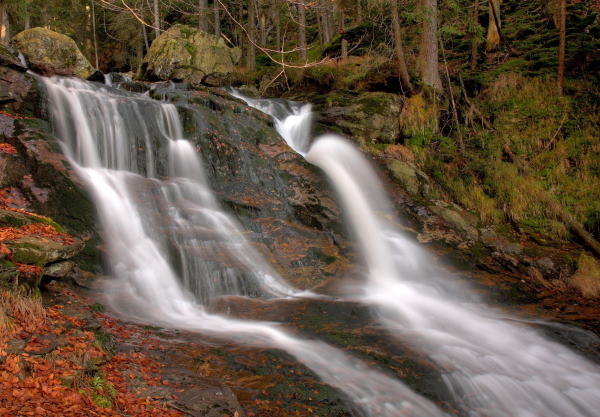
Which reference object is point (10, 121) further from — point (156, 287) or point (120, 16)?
point (120, 16)

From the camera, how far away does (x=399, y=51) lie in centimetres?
1270

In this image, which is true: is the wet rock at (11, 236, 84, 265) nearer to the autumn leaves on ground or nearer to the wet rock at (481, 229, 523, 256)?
the autumn leaves on ground

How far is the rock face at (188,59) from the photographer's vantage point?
58.6ft

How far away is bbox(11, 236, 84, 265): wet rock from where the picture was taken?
15.5 ft

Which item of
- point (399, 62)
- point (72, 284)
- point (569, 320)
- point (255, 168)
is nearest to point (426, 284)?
point (569, 320)

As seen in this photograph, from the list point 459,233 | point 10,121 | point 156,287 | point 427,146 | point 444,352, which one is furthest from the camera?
point 427,146

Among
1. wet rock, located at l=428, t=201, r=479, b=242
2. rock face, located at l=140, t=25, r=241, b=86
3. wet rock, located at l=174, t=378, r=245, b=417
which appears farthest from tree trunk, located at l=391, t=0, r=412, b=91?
wet rock, located at l=174, t=378, r=245, b=417

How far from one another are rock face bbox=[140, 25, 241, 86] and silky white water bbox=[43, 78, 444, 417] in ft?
23.6

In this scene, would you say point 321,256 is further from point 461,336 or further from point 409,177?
point 409,177

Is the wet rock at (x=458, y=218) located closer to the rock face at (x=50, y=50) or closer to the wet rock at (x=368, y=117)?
the wet rock at (x=368, y=117)

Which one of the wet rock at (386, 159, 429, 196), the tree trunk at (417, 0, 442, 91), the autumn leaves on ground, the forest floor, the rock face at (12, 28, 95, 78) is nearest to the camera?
the autumn leaves on ground

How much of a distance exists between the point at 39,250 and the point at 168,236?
2568 millimetres

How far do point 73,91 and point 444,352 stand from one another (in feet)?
32.0

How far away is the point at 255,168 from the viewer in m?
9.70
